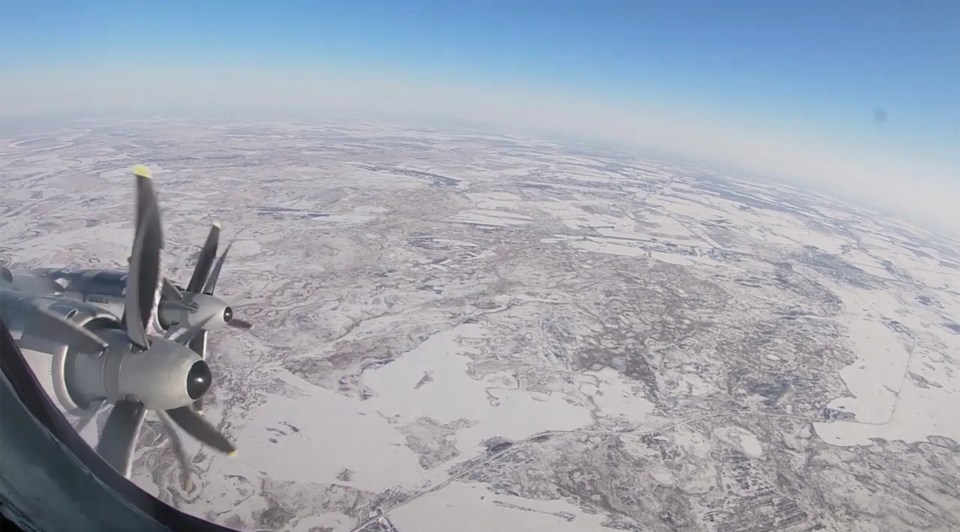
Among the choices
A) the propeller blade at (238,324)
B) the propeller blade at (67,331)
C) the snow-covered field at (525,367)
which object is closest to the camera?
the propeller blade at (67,331)

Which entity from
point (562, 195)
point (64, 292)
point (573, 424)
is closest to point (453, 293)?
point (573, 424)

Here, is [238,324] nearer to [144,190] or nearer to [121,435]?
[121,435]

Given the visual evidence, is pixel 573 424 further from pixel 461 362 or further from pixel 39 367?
pixel 39 367

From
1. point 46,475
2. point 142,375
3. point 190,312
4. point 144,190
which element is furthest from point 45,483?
point 190,312

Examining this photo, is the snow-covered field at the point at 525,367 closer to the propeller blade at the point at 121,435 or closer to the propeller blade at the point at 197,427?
the propeller blade at the point at 197,427

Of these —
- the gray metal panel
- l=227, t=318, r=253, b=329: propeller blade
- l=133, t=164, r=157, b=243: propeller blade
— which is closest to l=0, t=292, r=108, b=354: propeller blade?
the gray metal panel

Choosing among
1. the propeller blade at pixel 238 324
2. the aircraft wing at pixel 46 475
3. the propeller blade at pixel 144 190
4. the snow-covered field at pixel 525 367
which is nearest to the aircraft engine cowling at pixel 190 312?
the propeller blade at pixel 238 324

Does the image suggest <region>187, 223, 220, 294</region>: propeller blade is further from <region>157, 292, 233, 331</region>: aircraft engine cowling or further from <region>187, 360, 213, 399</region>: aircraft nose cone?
<region>187, 360, 213, 399</region>: aircraft nose cone
